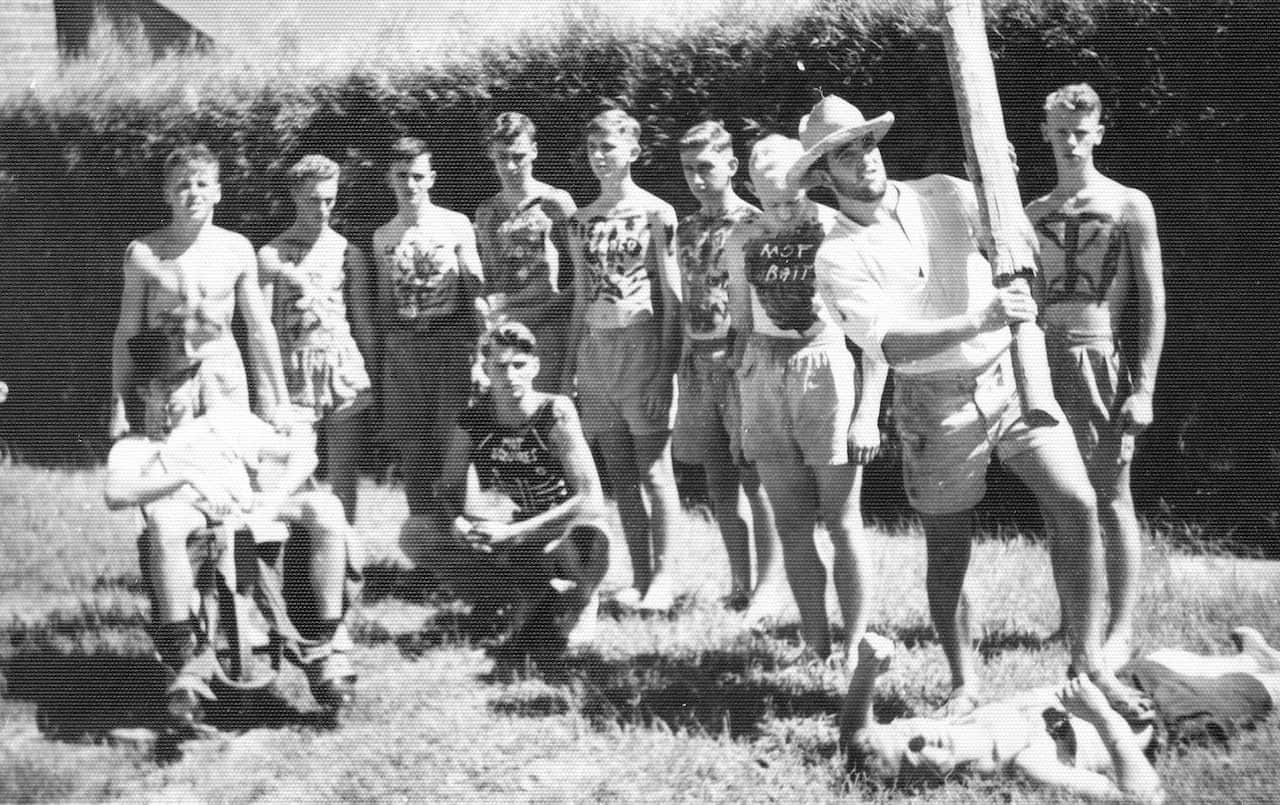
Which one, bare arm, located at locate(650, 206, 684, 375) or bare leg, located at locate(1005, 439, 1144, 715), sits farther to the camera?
bare arm, located at locate(650, 206, 684, 375)

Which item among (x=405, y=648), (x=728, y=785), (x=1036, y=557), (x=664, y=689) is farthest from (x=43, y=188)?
(x=1036, y=557)

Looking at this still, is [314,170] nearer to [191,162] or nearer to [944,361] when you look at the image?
[191,162]

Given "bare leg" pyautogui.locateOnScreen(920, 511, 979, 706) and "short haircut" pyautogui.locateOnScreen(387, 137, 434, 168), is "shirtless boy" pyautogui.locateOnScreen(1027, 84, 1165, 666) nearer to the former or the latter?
"bare leg" pyautogui.locateOnScreen(920, 511, 979, 706)

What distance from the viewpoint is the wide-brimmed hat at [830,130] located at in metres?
3.69

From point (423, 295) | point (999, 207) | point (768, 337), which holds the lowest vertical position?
point (768, 337)

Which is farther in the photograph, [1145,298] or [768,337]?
[768,337]

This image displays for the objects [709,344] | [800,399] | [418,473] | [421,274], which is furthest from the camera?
[418,473]

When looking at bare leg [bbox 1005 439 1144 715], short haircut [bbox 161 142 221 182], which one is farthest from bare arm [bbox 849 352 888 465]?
short haircut [bbox 161 142 221 182]

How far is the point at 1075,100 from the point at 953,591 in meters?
1.50

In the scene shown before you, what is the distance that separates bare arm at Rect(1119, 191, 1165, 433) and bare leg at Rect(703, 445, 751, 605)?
1436 mm

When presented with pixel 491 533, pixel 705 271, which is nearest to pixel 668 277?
pixel 705 271

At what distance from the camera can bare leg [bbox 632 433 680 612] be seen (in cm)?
473

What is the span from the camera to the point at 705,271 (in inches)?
176

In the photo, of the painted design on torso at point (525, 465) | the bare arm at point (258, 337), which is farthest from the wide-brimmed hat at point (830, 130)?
the bare arm at point (258, 337)
